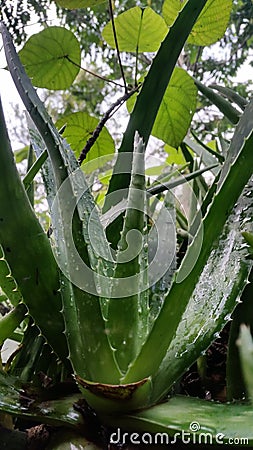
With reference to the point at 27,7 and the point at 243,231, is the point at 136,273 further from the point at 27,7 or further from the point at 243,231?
the point at 27,7

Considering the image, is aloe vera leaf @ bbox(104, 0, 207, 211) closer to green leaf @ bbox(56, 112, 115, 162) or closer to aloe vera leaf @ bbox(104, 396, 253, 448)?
aloe vera leaf @ bbox(104, 396, 253, 448)

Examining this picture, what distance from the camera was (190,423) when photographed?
8.4 inches

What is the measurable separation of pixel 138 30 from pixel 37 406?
0.52 m

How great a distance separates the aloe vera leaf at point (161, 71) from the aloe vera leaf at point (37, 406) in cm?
19

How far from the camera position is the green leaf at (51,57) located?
22.2 inches

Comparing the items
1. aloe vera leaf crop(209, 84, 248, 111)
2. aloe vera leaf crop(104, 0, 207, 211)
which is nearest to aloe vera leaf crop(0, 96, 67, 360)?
aloe vera leaf crop(104, 0, 207, 211)

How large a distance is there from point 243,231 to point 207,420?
124 mm

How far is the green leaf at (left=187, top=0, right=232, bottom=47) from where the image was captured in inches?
22.3

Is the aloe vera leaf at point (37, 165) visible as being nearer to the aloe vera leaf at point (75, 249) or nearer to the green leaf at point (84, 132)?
the aloe vera leaf at point (75, 249)

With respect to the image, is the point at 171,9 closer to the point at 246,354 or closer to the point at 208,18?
the point at 208,18
